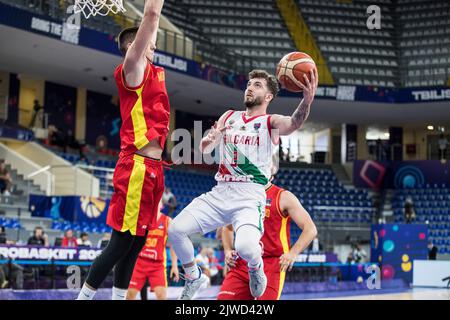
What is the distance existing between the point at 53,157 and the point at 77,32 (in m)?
4.07

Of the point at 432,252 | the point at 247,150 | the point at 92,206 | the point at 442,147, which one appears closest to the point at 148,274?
the point at 247,150

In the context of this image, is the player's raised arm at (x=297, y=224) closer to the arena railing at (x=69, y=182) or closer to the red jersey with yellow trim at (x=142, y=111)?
the red jersey with yellow trim at (x=142, y=111)

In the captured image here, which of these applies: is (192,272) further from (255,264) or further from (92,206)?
(92,206)

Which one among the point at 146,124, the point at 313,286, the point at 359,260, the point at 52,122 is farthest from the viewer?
the point at 52,122

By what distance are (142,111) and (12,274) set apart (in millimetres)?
8035

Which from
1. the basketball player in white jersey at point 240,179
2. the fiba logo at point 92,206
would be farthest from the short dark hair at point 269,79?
the fiba logo at point 92,206

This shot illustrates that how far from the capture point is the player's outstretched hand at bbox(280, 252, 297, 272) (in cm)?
542

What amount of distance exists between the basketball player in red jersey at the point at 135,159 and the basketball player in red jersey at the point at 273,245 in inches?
45.5

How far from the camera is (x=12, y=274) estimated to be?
12.1m

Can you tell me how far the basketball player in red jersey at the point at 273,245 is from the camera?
574 centimetres

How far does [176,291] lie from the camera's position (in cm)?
1507

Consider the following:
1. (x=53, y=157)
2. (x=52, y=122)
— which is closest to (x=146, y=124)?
(x=53, y=157)

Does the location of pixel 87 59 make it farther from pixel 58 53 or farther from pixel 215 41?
pixel 215 41

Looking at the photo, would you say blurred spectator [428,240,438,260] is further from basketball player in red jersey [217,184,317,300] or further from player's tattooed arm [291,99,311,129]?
player's tattooed arm [291,99,311,129]
